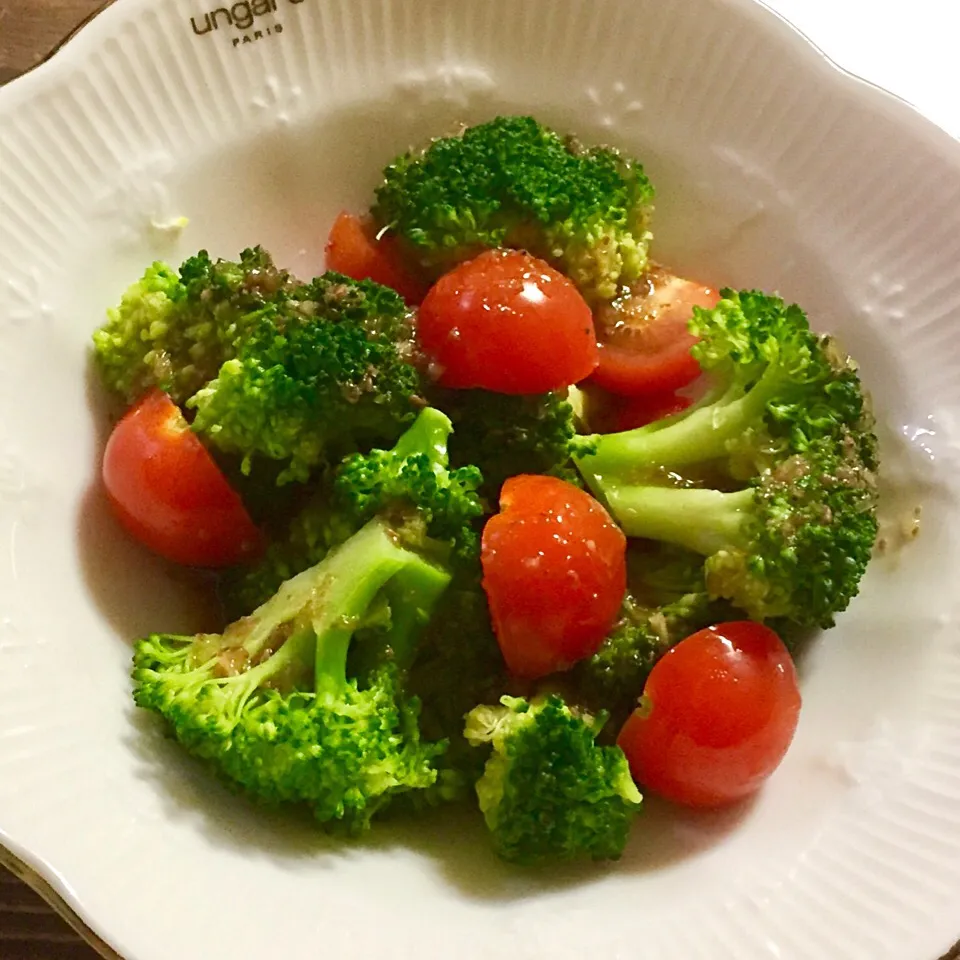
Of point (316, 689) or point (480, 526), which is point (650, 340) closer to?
point (480, 526)

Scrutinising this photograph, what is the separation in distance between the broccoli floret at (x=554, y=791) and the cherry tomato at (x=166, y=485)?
459 mm

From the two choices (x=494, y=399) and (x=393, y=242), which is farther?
(x=393, y=242)

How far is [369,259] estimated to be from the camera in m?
1.53

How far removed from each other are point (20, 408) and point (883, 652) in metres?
1.14

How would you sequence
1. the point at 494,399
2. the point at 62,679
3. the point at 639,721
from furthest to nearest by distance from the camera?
the point at 494,399, the point at 639,721, the point at 62,679

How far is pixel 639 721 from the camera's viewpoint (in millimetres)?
1259

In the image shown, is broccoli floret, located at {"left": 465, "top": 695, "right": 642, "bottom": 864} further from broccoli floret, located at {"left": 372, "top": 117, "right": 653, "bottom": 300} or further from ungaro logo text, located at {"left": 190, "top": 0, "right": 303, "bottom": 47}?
ungaro logo text, located at {"left": 190, "top": 0, "right": 303, "bottom": 47}

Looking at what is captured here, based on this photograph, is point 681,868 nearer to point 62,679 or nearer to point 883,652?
point 883,652

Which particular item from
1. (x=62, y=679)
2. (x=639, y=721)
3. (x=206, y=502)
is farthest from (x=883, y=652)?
(x=62, y=679)

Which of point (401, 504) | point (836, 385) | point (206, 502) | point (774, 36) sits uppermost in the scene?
point (774, 36)

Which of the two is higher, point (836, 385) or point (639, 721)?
point (836, 385)

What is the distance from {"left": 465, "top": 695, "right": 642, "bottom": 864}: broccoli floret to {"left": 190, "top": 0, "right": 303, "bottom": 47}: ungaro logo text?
1014mm

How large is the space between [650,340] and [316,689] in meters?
0.72

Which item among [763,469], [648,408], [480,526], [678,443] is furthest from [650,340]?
[480,526]
